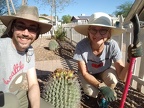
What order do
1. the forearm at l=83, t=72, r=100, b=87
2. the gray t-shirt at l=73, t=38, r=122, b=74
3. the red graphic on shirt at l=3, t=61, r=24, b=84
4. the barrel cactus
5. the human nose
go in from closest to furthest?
the human nose → the red graphic on shirt at l=3, t=61, r=24, b=84 → the barrel cactus → the forearm at l=83, t=72, r=100, b=87 → the gray t-shirt at l=73, t=38, r=122, b=74

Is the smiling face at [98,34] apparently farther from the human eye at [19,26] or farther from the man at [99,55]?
the human eye at [19,26]

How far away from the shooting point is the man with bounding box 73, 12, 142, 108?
236 cm

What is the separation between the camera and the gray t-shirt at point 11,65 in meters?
1.81

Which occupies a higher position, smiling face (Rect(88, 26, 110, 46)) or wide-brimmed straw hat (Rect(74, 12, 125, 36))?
wide-brimmed straw hat (Rect(74, 12, 125, 36))

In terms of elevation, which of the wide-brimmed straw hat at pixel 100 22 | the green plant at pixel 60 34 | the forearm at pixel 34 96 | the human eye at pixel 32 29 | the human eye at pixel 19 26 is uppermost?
the wide-brimmed straw hat at pixel 100 22

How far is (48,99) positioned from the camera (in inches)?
86.1

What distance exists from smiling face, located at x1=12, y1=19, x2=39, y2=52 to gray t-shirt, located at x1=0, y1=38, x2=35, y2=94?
8 centimetres

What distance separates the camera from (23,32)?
1.75 metres

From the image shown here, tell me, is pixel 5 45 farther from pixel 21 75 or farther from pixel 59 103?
pixel 59 103

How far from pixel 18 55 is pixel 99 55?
3.84 ft

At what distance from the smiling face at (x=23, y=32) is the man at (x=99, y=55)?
30.1 inches

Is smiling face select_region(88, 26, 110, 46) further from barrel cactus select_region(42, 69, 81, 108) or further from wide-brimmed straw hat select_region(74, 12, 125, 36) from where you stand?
barrel cactus select_region(42, 69, 81, 108)

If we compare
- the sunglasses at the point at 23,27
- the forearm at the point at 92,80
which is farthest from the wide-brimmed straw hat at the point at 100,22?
the sunglasses at the point at 23,27

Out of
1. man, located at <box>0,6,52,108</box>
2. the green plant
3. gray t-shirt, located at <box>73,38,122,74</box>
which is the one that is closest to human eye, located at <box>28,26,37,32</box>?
man, located at <box>0,6,52,108</box>
